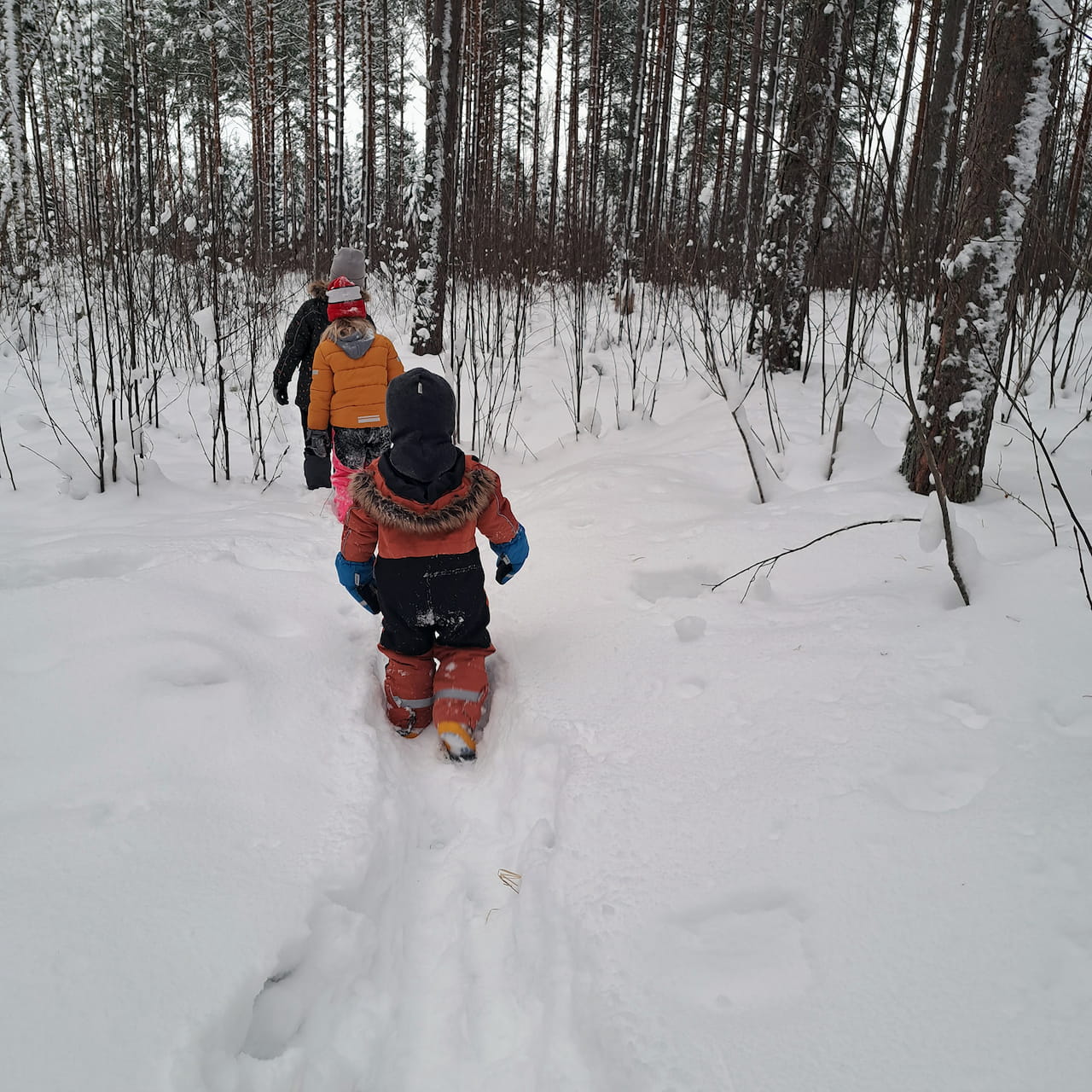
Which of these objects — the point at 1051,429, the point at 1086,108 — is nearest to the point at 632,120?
the point at 1086,108

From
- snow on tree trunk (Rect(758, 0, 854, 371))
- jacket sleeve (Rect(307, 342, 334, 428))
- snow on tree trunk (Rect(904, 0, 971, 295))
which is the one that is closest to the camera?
jacket sleeve (Rect(307, 342, 334, 428))

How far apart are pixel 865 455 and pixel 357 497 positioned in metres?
2.54

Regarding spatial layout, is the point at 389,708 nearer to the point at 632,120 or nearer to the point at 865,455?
the point at 865,455

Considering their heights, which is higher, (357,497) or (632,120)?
(632,120)

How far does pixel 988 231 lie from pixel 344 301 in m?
2.77

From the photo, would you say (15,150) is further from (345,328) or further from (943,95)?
(943,95)

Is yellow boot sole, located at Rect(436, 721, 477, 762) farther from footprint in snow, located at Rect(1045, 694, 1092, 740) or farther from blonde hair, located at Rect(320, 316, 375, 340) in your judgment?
blonde hair, located at Rect(320, 316, 375, 340)

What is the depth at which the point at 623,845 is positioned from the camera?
4.99 ft

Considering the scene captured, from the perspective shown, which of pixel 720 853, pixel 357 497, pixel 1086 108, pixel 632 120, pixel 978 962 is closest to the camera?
pixel 978 962

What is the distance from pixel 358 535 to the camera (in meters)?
2.16

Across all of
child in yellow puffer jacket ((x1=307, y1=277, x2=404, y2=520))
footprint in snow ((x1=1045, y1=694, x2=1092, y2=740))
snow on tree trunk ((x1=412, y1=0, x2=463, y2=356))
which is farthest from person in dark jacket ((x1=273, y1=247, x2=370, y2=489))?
footprint in snow ((x1=1045, y1=694, x2=1092, y2=740))

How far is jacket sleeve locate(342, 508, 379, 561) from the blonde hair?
1651 millimetres

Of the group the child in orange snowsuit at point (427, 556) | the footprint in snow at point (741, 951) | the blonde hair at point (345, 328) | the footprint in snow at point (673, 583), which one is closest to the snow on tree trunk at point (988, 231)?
the footprint in snow at point (673, 583)

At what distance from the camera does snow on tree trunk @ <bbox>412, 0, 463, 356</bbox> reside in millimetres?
6496
